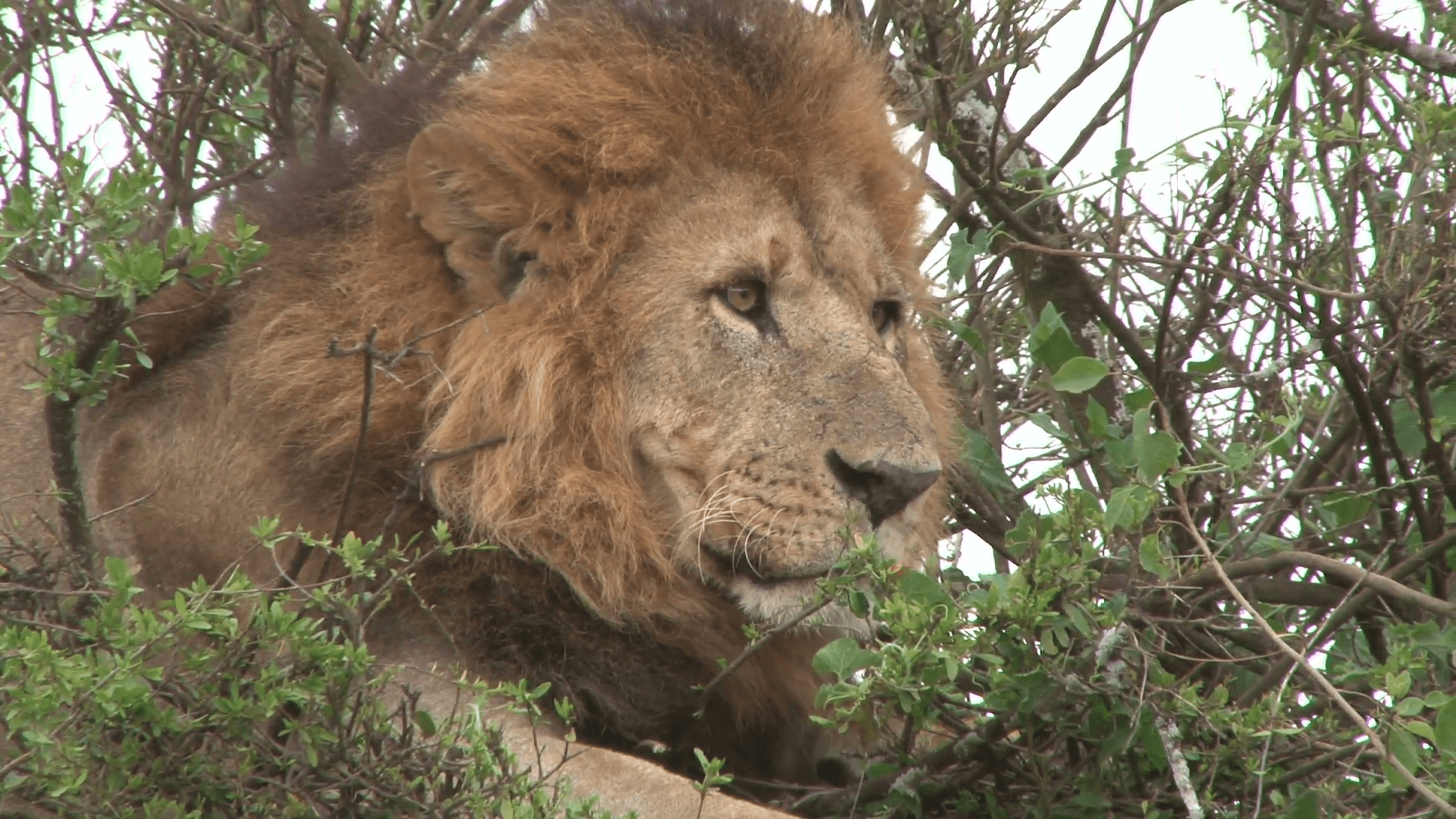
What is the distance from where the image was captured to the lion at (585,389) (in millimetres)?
4387

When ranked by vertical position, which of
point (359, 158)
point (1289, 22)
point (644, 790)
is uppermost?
point (1289, 22)

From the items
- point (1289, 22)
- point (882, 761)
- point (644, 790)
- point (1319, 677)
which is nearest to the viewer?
point (1319, 677)

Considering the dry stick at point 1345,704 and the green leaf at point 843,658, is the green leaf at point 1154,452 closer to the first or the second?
the dry stick at point 1345,704

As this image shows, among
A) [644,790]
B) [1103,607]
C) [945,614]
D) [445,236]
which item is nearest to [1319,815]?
[1103,607]

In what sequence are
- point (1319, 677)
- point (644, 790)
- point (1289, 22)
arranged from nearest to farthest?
1. point (1319, 677)
2. point (644, 790)
3. point (1289, 22)

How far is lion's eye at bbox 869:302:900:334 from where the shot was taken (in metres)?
5.04

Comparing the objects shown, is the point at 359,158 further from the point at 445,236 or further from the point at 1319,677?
the point at 1319,677

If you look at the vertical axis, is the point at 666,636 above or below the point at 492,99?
below

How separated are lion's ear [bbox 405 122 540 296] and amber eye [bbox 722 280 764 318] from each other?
1.86ft

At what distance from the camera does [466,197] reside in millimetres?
4664

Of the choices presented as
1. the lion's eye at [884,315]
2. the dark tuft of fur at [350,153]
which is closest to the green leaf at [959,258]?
the lion's eye at [884,315]

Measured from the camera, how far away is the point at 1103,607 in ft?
12.6

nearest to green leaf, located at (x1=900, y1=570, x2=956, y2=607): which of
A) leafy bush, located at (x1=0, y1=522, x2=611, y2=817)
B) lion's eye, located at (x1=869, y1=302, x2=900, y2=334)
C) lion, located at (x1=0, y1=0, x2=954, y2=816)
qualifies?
lion, located at (x1=0, y1=0, x2=954, y2=816)

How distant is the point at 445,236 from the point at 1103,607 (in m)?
1.98
